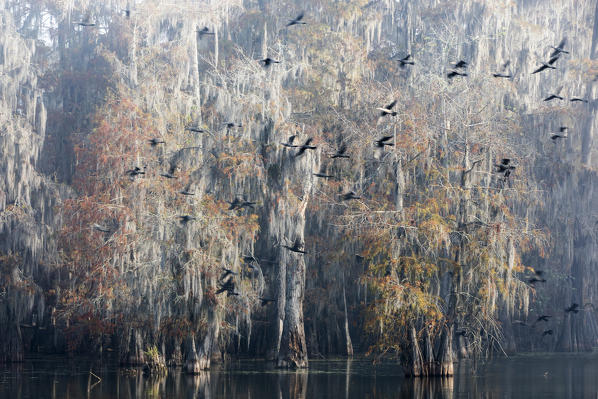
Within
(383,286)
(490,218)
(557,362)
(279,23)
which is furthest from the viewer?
(279,23)

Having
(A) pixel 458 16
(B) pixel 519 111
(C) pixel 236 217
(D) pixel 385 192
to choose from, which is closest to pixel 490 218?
(D) pixel 385 192

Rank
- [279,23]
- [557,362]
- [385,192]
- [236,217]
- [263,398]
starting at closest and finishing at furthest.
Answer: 1. [263,398]
2. [385,192]
3. [236,217]
4. [557,362]
5. [279,23]

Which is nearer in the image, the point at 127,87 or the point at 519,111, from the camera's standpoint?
the point at 127,87

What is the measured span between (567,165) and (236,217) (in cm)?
1579

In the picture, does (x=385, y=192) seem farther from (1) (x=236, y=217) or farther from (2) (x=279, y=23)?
(2) (x=279, y=23)

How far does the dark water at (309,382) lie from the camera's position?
19.6 metres

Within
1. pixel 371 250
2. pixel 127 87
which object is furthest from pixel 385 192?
pixel 127 87

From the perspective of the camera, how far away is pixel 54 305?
31.0m

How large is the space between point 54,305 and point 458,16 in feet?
72.5

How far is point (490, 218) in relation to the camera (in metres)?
23.6

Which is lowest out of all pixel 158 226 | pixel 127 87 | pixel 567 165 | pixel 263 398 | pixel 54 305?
pixel 263 398

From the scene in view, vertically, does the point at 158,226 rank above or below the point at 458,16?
below

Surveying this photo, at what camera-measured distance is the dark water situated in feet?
64.2

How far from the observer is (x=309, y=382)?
22.6 m
